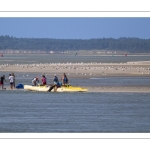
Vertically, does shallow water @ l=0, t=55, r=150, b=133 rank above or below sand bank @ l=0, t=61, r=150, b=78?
below

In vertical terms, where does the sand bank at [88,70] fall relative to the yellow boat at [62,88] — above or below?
above

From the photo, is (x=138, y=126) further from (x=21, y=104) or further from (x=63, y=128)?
(x=21, y=104)

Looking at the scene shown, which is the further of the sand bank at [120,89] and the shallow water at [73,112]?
the sand bank at [120,89]

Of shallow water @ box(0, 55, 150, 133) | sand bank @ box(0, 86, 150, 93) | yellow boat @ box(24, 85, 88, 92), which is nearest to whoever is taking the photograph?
shallow water @ box(0, 55, 150, 133)

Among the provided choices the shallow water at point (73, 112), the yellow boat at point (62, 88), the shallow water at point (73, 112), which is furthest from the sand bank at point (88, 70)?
the shallow water at point (73, 112)

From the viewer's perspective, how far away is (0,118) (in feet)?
100

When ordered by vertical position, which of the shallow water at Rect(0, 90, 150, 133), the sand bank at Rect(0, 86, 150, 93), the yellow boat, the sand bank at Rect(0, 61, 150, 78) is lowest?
the shallow water at Rect(0, 90, 150, 133)

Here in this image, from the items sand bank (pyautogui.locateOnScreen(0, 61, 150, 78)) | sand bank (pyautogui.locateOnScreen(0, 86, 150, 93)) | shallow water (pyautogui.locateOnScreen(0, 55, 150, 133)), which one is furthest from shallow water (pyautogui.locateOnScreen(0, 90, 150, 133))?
sand bank (pyautogui.locateOnScreen(0, 61, 150, 78))

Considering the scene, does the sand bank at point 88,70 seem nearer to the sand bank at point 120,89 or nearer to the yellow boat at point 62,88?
the sand bank at point 120,89

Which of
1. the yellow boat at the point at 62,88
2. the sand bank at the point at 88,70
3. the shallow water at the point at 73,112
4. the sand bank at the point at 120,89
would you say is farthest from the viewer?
the sand bank at the point at 88,70

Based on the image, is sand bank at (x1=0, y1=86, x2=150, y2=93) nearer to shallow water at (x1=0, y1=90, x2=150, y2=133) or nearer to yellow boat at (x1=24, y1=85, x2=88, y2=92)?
yellow boat at (x1=24, y1=85, x2=88, y2=92)
